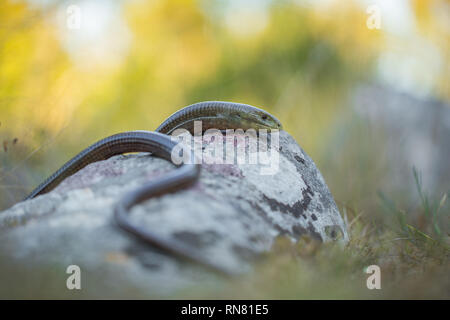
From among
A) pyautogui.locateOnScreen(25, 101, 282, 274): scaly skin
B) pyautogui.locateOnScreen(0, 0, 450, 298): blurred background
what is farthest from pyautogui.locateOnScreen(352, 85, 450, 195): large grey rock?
pyautogui.locateOnScreen(25, 101, 282, 274): scaly skin

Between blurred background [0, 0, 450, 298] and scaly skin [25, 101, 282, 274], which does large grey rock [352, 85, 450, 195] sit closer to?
blurred background [0, 0, 450, 298]

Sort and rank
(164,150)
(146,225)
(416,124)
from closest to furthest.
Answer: (146,225) → (164,150) → (416,124)

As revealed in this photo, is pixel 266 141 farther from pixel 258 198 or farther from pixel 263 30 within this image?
pixel 263 30

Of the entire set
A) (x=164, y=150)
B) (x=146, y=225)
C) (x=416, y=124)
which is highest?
(x=416, y=124)

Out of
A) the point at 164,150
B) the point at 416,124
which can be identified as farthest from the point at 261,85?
the point at 164,150

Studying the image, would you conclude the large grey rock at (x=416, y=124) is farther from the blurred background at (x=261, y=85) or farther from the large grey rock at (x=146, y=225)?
the large grey rock at (x=146, y=225)

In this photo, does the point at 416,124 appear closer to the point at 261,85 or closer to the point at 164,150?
the point at 261,85
